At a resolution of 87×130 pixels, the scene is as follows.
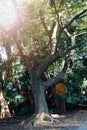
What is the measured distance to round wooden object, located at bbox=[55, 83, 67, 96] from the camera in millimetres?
15961

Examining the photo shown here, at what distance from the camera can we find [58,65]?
16.3 m

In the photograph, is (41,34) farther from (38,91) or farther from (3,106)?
(3,106)

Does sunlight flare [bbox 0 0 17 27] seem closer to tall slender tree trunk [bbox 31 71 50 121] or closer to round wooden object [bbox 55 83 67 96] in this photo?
tall slender tree trunk [bbox 31 71 50 121]

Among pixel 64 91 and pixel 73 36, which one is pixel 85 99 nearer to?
pixel 64 91

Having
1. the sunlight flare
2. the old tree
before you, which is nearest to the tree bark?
the old tree

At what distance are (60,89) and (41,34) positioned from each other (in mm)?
3248

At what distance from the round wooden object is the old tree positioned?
177 centimetres

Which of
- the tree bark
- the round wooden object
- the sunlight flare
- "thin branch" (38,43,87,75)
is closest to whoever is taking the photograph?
the sunlight flare

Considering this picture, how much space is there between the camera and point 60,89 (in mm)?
15875

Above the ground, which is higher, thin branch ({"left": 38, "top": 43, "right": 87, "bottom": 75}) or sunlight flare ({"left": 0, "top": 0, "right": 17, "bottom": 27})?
sunlight flare ({"left": 0, "top": 0, "right": 17, "bottom": 27})

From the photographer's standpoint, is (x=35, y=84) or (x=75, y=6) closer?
(x=75, y=6)

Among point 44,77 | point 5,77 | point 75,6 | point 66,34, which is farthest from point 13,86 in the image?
point 75,6

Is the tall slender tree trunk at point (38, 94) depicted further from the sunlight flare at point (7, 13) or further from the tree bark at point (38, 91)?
the sunlight flare at point (7, 13)

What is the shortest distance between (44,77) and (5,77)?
2314 millimetres
